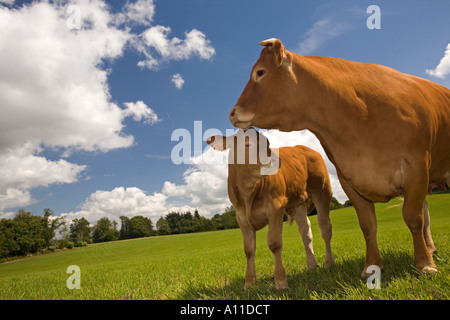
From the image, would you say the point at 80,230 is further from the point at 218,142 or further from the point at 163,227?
the point at 218,142

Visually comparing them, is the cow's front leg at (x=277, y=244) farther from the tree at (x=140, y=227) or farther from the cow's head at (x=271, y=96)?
the tree at (x=140, y=227)

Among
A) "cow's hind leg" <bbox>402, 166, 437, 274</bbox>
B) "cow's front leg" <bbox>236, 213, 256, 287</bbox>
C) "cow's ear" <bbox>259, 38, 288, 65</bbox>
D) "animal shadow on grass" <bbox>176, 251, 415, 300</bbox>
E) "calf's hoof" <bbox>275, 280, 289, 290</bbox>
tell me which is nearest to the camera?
"cow's hind leg" <bbox>402, 166, 437, 274</bbox>

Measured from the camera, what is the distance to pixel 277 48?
3.30 meters

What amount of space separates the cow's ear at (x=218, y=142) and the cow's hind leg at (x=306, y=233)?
2.52 m

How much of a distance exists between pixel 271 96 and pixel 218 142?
4.61 ft

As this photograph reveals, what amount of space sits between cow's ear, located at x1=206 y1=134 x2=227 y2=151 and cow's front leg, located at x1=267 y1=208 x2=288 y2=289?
1257mm

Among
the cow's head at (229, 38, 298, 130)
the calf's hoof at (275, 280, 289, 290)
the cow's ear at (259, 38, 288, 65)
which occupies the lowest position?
the calf's hoof at (275, 280, 289, 290)

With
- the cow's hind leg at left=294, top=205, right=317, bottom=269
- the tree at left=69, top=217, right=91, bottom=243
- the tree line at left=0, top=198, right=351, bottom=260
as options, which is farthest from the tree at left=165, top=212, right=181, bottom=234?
the cow's hind leg at left=294, top=205, right=317, bottom=269

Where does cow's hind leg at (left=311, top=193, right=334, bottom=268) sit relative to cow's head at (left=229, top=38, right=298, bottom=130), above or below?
below

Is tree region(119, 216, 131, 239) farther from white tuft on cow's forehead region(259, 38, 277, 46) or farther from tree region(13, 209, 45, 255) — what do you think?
white tuft on cow's forehead region(259, 38, 277, 46)

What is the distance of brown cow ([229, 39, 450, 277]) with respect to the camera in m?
3.10

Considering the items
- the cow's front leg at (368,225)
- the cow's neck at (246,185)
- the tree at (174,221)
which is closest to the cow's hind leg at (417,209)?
the cow's front leg at (368,225)

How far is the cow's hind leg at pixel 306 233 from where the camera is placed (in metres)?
5.67

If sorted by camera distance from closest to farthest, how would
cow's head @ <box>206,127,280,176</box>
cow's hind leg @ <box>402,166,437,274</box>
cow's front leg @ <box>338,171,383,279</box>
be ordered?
cow's hind leg @ <box>402,166,437,274</box>, cow's front leg @ <box>338,171,383,279</box>, cow's head @ <box>206,127,280,176</box>
